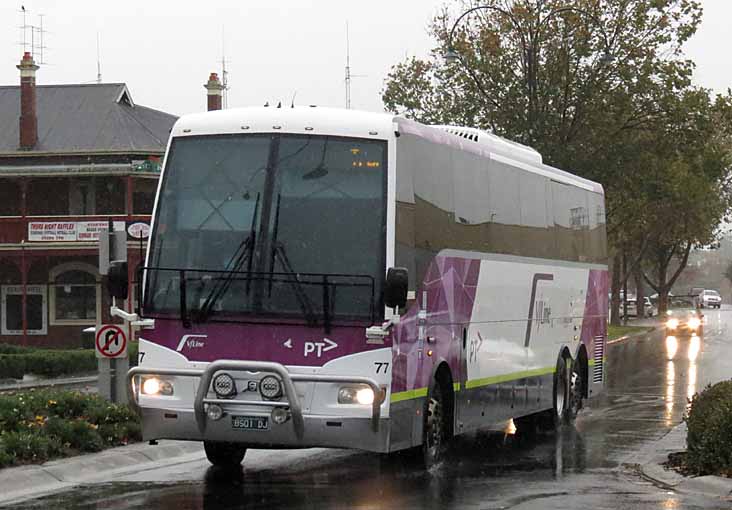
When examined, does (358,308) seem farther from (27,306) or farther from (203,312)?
(27,306)

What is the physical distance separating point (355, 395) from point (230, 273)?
146 cm

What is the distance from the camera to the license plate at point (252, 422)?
37.7 ft

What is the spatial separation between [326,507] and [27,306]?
1679 inches

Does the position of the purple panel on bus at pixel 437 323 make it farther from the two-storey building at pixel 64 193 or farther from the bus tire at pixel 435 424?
the two-storey building at pixel 64 193

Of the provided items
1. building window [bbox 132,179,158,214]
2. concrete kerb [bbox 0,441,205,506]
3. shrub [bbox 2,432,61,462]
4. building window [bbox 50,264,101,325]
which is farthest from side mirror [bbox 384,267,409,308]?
building window [bbox 50,264,101,325]

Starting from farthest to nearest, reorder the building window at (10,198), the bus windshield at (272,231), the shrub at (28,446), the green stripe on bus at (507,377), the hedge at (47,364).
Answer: the building window at (10,198)
the hedge at (47,364)
the green stripe on bus at (507,377)
the shrub at (28,446)
the bus windshield at (272,231)

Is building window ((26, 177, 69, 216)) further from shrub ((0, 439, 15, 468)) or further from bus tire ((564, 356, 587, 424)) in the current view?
shrub ((0, 439, 15, 468))

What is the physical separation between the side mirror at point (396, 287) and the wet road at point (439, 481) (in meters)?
1.63

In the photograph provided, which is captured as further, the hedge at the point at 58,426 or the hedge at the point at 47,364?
the hedge at the point at 47,364

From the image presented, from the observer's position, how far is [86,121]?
174ft

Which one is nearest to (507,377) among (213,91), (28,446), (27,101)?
(28,446)

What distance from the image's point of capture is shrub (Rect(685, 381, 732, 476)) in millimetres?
12914

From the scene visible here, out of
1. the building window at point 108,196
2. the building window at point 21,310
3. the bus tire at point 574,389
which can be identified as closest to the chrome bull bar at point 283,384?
the bus tire at point 574,389

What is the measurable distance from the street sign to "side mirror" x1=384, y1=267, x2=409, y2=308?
576 centimetres
